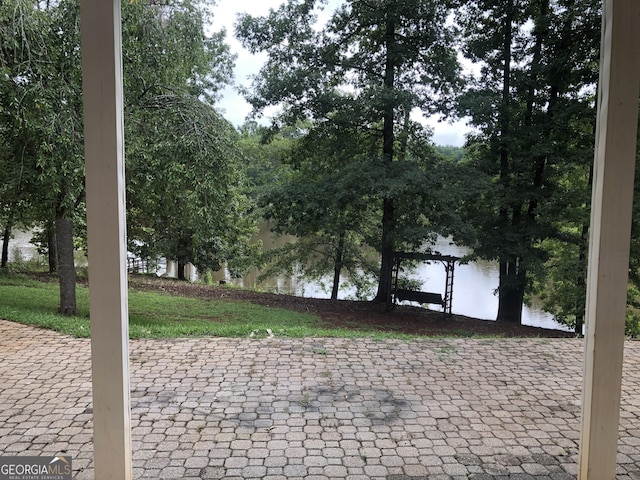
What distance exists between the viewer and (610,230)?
1.98 metres

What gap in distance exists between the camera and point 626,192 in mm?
1950

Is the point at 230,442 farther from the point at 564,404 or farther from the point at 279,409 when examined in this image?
the point at 564,404

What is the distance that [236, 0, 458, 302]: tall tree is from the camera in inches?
394

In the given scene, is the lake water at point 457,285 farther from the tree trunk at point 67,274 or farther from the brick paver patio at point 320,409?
the brick paver patio at point 320,409

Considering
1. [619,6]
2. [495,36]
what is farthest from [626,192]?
[495,36]

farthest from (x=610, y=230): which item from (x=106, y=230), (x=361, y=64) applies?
(x=361, y=64)

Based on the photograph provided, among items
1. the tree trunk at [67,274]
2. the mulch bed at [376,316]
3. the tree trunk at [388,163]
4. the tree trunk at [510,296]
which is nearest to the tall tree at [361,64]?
the tree trunk at [388,163]

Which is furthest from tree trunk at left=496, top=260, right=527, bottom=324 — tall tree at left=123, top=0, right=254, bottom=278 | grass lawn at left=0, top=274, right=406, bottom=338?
tall tree at left=123, top=0, right=254, bottom=278

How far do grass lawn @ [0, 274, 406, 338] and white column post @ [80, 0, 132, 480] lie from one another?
349cm

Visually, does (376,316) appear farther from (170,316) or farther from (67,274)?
(67,274)

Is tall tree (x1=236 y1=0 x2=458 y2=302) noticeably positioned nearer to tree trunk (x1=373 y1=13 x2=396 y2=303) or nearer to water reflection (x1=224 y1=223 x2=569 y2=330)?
tree trunk (x1=373 y1=13 x2=396 y2=303)

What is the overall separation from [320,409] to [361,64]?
29.3 ft

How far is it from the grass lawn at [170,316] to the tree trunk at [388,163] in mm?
2481

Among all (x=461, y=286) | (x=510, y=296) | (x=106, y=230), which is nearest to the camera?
(x=106, y=230)
